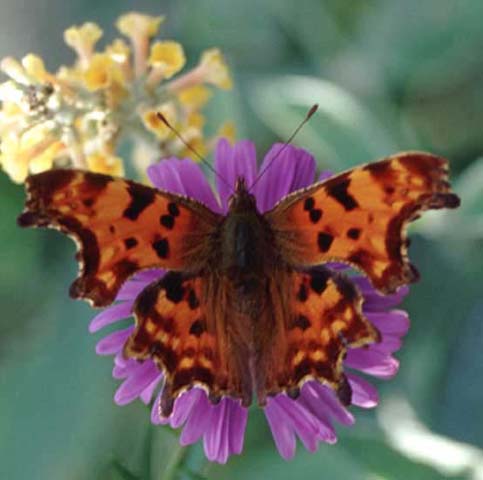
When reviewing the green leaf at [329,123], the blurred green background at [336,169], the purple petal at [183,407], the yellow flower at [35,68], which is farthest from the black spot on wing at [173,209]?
the green leaf at [329,123]

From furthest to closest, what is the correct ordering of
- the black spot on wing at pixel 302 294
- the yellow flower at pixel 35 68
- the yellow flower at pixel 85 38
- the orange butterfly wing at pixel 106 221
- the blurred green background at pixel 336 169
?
the blurred green background at pixel 336 169 → the yellow flower at pixel 85 38 → the yellow flower at pixel 35 68 → the black spot on wing at pixel 302 294 → the orange butterfly wing at pixel 106 221

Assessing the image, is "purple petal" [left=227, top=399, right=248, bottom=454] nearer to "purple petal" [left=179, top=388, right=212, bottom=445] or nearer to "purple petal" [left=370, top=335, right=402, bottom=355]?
"purple petal" [left=179, top=388, right=212, bottom=445]

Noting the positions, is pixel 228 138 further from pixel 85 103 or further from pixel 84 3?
pixel 84 3

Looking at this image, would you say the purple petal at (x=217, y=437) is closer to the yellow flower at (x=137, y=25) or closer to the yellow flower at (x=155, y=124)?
the yellow flower at (x=155, y=124)

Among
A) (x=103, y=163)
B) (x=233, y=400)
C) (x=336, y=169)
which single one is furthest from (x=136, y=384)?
(x=336, y=169)

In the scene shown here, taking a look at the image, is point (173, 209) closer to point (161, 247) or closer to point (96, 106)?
point (161, 247)

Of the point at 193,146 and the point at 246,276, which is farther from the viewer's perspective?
the point at 193,146
